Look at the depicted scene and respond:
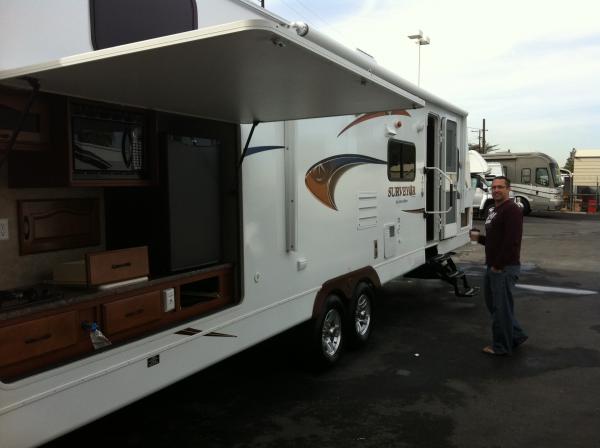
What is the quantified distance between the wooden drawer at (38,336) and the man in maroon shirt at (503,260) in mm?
4032

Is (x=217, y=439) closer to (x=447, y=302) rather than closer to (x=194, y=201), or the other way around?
(x=194, y=201)

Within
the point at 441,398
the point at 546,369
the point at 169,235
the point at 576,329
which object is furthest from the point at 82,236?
the point at 576,329

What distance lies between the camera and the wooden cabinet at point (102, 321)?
236cm

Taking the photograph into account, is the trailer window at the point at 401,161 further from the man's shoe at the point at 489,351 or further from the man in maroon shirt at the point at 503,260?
the man's shoe at the point at 489,351

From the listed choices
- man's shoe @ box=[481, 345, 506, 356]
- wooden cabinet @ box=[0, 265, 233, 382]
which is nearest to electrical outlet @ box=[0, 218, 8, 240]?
wooden cabinet @ box=[0, 265, 233, 382]

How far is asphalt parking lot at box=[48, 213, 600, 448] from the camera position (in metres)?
3.72

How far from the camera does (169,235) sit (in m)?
3.22

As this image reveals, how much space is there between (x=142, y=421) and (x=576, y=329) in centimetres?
485

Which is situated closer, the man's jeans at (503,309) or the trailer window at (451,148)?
the man's jeans at (503,309)

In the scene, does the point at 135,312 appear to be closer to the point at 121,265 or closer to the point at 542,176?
the point at 121,265

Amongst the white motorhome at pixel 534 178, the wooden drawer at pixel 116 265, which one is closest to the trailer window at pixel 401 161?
the wooden drawer at pixel 116 265

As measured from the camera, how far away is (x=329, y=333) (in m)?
4.98

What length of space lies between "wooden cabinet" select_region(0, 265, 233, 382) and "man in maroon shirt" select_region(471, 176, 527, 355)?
9.61ft

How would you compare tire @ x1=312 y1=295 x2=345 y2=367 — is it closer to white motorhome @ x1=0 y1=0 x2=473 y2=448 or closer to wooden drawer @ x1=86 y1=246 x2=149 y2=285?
white motorhome @ x1=0 y1=0 x2=473 y2=448
